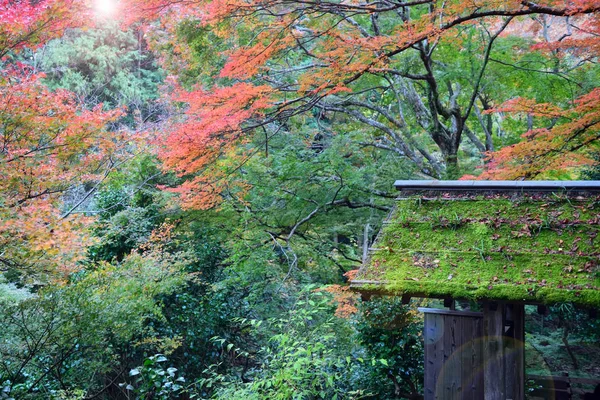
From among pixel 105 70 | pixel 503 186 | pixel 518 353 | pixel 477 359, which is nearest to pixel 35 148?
pixel 503 186

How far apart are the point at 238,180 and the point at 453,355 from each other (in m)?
5.78

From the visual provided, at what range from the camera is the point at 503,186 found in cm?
457

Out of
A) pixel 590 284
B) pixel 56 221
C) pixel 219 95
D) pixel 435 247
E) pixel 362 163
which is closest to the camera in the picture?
pixel 590 284

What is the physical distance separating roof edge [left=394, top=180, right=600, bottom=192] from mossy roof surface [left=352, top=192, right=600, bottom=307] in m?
0.07

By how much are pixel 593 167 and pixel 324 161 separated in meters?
5.33

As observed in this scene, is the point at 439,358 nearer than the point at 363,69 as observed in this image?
Yes

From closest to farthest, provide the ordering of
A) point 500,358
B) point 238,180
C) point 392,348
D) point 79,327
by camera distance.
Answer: point 500,358 → point 79,327 → point 392,348 → point 238,180

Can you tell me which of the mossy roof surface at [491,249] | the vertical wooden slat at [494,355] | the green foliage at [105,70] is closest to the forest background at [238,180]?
the mossy roof surface at [491,249]

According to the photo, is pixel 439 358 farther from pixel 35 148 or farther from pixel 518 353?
pixel 35 148

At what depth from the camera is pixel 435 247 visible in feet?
13.9

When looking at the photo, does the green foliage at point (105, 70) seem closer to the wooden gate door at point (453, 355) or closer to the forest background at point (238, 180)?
the forest background at point (238, 180)

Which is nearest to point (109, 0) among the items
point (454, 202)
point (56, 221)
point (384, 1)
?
point (56, 221)

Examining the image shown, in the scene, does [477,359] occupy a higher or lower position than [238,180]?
lower

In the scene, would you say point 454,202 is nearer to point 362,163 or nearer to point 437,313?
point 437,313
